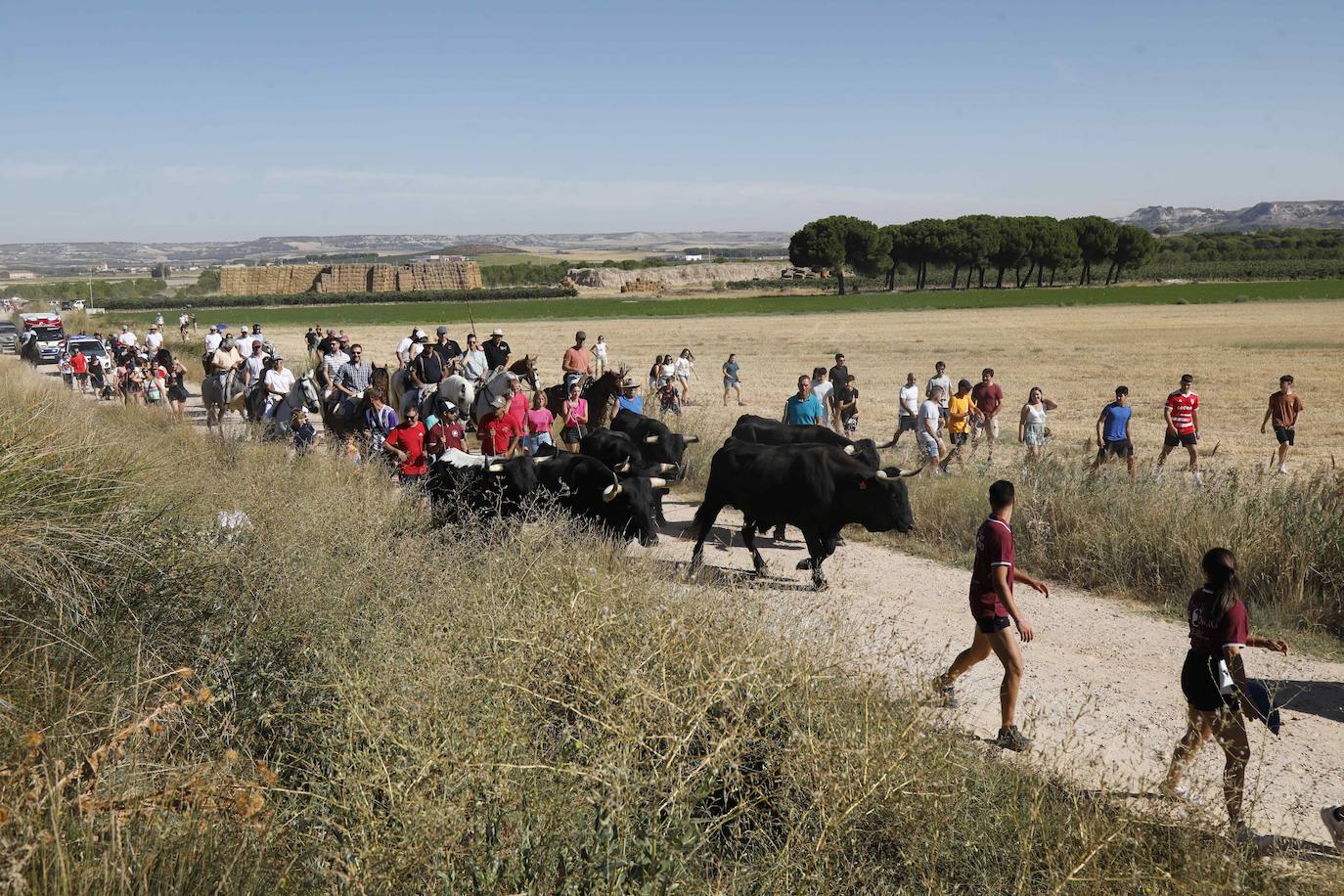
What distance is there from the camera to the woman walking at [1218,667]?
588cm

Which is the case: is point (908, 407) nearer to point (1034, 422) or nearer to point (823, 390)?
point (823, 390)

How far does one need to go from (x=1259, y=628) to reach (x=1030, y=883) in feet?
20.3

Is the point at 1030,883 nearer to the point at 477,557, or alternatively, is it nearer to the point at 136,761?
the point at 136,761

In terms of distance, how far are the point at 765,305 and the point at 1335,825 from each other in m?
91.6

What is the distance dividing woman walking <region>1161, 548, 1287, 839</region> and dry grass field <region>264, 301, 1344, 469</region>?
10.8 metres

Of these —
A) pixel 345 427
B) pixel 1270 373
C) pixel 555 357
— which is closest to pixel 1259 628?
pixel 345 427

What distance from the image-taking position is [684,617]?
6.17 metres

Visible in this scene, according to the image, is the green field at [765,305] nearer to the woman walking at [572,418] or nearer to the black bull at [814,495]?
the woman walking at [572,418]

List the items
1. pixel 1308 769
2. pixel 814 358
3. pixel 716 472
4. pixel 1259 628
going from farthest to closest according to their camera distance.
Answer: pixel 814 358 → pixel 716 472 → pixel 1259 628 → pixel 1308 769

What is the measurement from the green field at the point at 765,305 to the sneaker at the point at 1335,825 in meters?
79.5

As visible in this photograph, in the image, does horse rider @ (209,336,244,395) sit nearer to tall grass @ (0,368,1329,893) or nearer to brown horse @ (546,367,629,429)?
brown horse @ (546,367,629,429)

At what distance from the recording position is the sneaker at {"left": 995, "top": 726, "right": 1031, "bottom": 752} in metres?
6.71

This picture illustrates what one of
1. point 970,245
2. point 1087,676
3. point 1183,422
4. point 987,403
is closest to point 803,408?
point 987,403

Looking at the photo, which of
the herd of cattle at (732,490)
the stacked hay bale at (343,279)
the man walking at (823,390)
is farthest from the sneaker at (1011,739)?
the stacked hay bale at (343,279)
